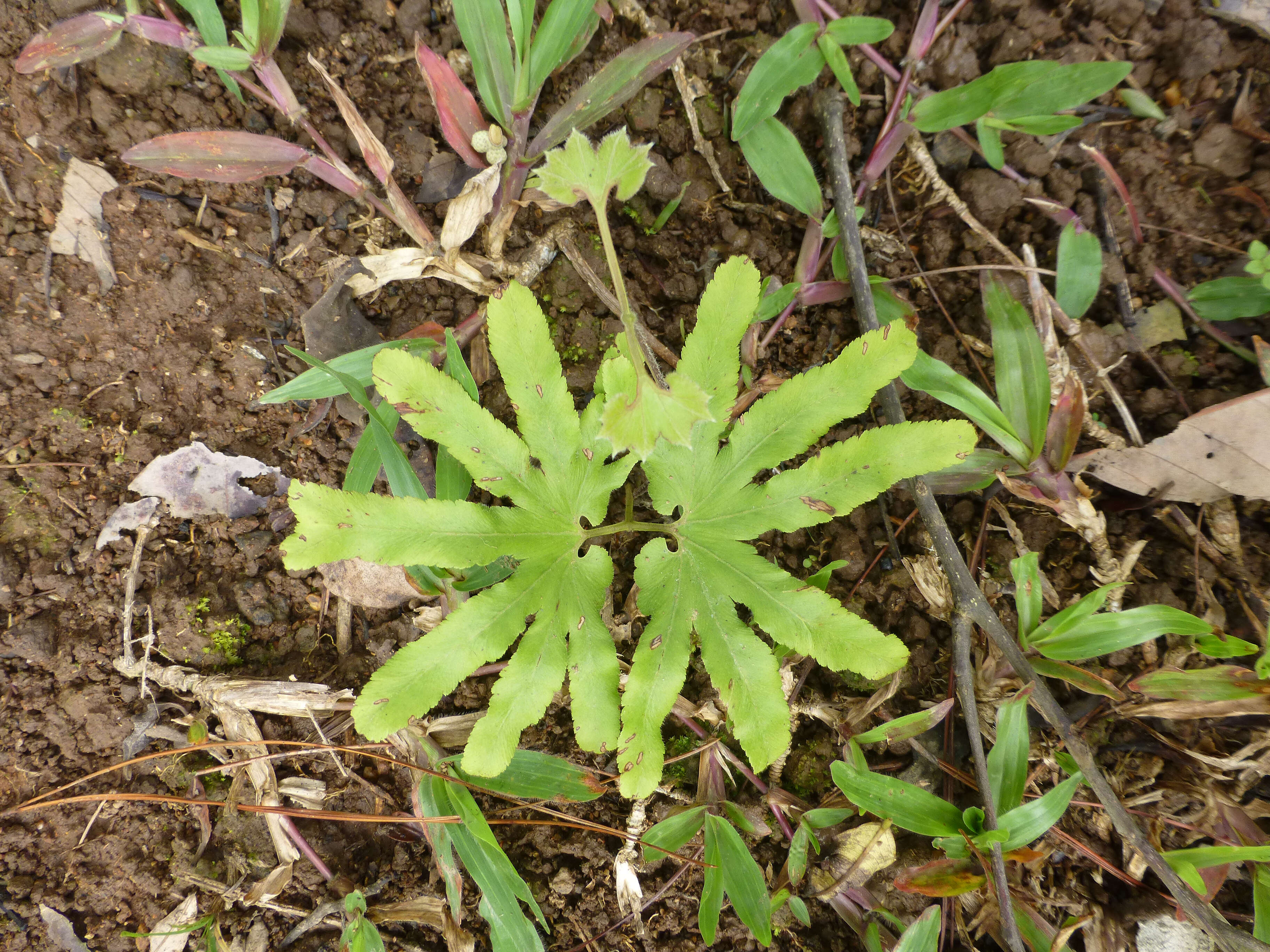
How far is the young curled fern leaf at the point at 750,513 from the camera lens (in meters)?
1.92

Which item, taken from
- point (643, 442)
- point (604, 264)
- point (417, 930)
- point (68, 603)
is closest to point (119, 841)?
point (68, 603)

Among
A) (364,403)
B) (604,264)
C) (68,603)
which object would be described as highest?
(604,264)

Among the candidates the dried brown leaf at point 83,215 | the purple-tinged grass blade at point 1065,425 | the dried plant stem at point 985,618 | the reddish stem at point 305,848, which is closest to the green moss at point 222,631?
the reddish stem at point 305,848

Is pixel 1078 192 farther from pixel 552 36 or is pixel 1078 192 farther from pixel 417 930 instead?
pixel 417 930

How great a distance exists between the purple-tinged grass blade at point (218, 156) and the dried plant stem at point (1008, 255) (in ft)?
6.79

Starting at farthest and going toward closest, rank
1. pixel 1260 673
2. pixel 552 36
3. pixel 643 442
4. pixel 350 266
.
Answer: pixel 350 266, pixel 552 36, pixel 1260 673, pixel 643 442

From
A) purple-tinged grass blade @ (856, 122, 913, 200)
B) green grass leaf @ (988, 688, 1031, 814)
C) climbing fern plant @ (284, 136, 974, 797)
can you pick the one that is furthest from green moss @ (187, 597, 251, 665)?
purple-tinged grass blade @ (856, 122, 913, 200)

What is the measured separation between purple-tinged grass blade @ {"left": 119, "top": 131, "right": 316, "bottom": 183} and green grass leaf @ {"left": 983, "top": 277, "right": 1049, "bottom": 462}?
2.35 metres

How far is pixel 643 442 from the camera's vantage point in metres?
1.60

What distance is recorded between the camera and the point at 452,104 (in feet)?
7.50

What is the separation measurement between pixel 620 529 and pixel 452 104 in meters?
1.47

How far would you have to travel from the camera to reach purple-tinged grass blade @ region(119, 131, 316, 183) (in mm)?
2236

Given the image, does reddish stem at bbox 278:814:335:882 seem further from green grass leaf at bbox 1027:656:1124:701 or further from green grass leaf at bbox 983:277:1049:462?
green grass leaf at bbox 983:277:1049:462

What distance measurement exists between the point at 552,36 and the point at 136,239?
1.55m
